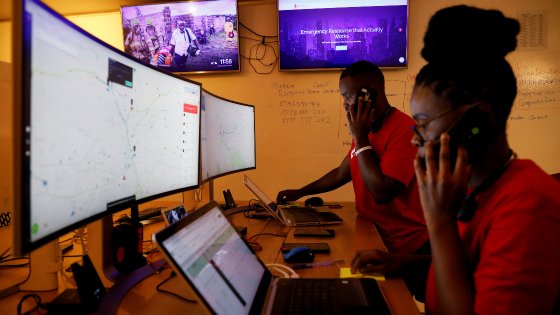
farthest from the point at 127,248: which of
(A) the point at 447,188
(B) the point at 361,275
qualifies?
(A) the point at 447,188

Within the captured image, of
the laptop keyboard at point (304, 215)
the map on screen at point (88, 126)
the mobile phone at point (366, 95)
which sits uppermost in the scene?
the mobile phone at point (366, 95)

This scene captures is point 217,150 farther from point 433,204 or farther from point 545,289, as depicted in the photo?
point 545,289

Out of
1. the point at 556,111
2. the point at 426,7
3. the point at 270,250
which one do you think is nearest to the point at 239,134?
the point at 270,250

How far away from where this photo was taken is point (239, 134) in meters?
1.69

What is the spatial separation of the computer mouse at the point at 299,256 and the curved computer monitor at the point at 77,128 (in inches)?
16.1

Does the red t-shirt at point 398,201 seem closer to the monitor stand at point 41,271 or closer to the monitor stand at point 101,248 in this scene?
the monitor stand at point 101,248

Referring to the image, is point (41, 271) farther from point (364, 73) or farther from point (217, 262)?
point (364, 73)

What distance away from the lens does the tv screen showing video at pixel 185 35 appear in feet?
8.71

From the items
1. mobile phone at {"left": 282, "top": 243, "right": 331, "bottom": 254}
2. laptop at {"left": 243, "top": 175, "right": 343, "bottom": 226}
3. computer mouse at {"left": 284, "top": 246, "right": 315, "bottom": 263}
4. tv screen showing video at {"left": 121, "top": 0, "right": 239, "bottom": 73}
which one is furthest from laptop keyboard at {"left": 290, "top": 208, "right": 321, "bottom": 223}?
tv screen showing video at {"left": 121, "top": 0, "right": 239, "bottom": 73}

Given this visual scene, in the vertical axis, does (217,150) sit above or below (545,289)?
above

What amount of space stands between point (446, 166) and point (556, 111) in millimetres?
2808

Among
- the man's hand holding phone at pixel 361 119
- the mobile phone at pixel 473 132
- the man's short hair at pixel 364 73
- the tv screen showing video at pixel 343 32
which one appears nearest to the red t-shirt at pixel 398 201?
the man's hand holding phone at pixel 361 119

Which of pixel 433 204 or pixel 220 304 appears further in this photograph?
pixel 433 204

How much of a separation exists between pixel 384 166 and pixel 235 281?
92 cm
